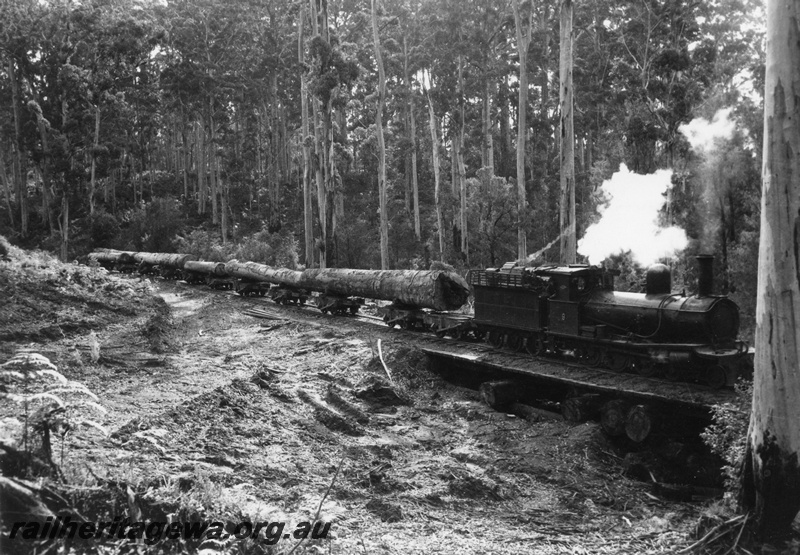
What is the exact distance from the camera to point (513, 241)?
3069 cm

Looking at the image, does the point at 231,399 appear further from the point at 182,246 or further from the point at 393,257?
the point at 182,246

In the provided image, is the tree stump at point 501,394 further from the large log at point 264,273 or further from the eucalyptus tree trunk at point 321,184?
the eucalyptus tree trunk at point 321,184

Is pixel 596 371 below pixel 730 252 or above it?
below

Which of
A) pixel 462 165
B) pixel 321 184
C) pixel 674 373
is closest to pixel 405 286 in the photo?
pixel 674 373

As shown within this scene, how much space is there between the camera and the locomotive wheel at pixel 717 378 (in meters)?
9.42

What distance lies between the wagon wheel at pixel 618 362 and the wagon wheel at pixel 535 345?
5.49 ft

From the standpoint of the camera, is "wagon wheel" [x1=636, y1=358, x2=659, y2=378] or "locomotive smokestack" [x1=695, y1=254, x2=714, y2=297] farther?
"wagon wheel" [x1=636, y1=358, x2=659, y2=378]

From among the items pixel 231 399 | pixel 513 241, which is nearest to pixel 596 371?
pixel 231 399

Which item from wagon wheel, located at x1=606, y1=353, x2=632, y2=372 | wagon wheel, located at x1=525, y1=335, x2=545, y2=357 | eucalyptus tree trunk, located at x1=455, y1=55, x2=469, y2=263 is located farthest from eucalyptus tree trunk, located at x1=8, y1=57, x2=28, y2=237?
wagon wheel, located at x1=606, y1=353, x2=632, y2=372

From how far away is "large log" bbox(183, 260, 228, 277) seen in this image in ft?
88.7

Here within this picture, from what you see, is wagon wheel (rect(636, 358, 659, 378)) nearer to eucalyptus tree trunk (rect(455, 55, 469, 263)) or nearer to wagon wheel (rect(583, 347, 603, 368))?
wagon wheel (rect(583, 347, 603, 368))

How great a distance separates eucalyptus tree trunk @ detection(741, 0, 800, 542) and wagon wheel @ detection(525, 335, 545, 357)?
→ 21.8ft

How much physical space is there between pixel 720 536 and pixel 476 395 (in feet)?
22.0

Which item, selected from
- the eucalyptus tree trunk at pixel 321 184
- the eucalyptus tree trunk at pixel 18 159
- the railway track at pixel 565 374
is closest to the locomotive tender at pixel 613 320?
the railway track at pixel 565 374
